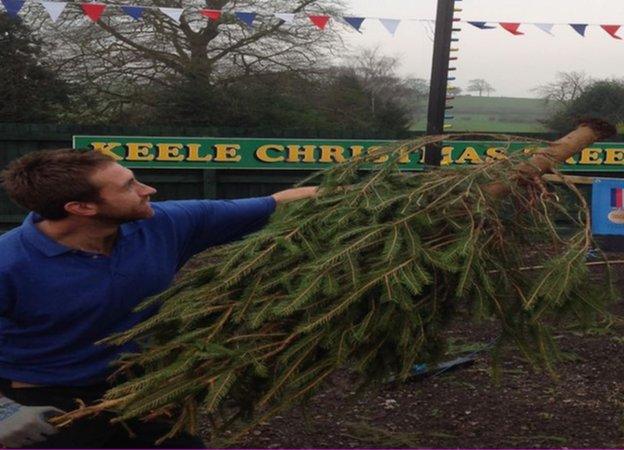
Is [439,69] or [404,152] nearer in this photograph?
[404,152]

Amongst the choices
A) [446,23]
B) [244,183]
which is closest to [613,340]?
[446,23]

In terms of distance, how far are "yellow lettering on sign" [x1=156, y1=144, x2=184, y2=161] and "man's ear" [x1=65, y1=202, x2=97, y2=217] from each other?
9.14 m

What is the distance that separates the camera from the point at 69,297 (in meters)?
2.87

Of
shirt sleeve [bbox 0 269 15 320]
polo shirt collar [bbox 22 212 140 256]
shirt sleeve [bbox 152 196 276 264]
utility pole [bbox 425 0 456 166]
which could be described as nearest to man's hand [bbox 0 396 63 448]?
shirt sleeve [bbox 0 269 15 320]

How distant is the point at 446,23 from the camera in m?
5.43

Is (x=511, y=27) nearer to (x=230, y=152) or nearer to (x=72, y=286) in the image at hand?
(x=230, y=152)

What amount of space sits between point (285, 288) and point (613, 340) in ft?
13.5

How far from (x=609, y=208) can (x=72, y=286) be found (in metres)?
8.04

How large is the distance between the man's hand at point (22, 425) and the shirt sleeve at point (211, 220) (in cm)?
81

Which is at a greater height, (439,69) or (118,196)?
(439,69)

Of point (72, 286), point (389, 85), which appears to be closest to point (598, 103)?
point (389, 85)

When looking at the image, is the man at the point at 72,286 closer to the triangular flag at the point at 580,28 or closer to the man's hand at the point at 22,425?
the man's hand at the point at 22,425

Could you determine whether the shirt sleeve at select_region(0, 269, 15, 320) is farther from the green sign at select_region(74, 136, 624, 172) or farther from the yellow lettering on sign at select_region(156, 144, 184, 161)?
the yellow lettering on sign at select_region(156, 144, 184, 161)

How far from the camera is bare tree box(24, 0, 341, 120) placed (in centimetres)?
1659
